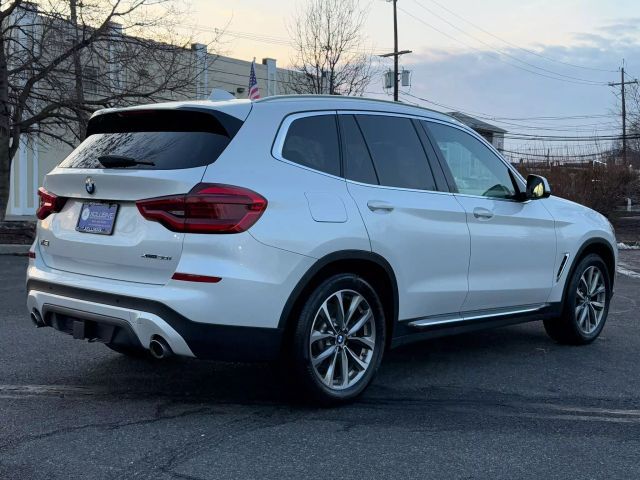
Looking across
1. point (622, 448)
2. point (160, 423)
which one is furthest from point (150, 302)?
point (622, 448)

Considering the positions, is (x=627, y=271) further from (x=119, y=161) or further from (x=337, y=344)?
(x=119, y=161)

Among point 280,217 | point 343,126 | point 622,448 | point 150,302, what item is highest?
point 343,126

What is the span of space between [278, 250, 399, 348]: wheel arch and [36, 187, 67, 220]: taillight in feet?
5.22

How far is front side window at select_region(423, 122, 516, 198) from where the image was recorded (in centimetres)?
545

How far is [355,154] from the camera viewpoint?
4.78 meters

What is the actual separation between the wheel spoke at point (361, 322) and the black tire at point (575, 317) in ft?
7.92

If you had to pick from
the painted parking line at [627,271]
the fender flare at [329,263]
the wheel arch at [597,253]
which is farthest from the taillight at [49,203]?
the painted parking line at [627,271]

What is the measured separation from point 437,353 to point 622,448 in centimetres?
230

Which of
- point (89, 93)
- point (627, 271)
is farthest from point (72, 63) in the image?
point (627, 271)

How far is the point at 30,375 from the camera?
513 centimetres

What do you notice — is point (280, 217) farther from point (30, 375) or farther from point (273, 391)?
point (30, 375)

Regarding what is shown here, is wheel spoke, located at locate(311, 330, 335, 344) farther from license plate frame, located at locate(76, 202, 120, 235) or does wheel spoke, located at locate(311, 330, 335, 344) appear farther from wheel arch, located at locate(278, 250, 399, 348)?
license plate frame, located at locate(76, 202, 120, 235)

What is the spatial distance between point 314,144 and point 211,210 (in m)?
0.93

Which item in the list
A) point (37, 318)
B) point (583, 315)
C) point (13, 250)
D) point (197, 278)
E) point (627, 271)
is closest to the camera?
point (197, 278)
